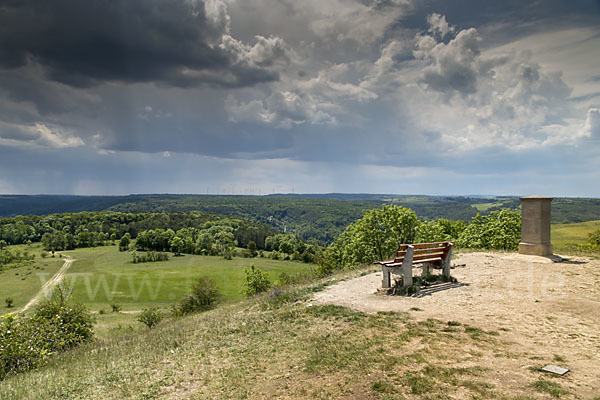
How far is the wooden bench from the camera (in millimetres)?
10109

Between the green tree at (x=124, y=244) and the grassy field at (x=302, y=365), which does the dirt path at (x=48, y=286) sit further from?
the grassy field at (x=302, y=365)

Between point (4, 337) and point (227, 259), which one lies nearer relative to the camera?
point (4, 337)

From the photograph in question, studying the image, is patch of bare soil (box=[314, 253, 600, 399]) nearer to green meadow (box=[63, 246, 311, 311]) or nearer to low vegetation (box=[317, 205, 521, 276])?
low vegetation (box=[317, 205, 521, 276])

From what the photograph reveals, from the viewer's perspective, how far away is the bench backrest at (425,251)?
33.6ft

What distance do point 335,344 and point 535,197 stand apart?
37.3 feet

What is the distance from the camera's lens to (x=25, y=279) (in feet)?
332

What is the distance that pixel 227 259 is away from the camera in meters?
125

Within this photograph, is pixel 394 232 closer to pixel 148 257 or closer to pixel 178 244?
pixel 148 257

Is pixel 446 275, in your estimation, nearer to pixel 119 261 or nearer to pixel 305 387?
pixel 305 387

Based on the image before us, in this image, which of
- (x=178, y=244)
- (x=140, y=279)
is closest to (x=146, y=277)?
(x=140, y=279)

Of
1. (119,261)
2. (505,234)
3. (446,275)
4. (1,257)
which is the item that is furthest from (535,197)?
(1,257)

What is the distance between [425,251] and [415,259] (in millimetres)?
538

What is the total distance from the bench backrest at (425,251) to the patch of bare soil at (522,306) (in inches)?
37.5

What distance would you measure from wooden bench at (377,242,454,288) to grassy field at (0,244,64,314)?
93.1 m
